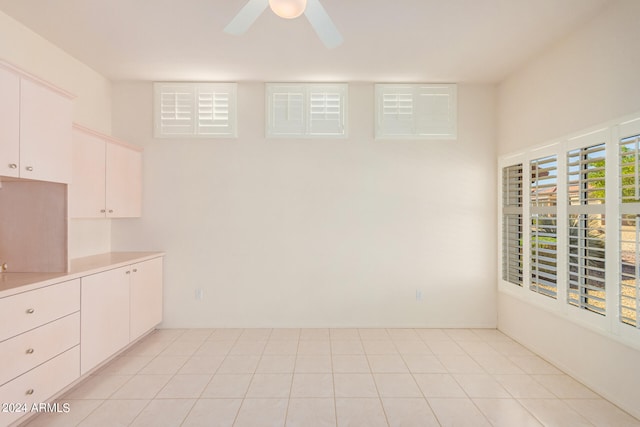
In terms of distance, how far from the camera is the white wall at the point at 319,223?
13.2 feet

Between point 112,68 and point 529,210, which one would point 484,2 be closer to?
point 529,210

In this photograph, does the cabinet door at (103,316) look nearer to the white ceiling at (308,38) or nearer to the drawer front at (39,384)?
the drawer front at (39,384)

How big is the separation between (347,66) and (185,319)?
11.1 feet

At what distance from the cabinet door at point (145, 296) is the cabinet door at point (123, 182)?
624 millimetres

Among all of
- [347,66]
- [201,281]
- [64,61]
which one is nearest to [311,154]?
[347,66]

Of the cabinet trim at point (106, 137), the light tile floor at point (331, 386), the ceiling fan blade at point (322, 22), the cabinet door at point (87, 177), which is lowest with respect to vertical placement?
the light tile floor at point (331, 386)

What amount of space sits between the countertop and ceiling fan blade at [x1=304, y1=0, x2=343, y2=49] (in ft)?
7.96

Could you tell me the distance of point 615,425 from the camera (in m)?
2.21

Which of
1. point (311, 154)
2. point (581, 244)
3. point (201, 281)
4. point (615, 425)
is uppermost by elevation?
point (311, 154)

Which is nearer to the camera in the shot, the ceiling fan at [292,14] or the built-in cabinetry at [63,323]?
the ceiling fan at [292,14]

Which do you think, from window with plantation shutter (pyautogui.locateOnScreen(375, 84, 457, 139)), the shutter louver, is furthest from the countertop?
window with plantation shutter (pyautogui.locateOnScreen(375, 84, 457, 139))

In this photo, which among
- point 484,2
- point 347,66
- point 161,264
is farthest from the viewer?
point 161,264

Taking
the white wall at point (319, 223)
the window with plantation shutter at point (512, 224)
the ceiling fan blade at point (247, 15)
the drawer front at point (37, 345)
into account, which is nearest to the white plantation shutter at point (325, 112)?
the white wall at point (319, 223)

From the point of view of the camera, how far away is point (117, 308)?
3.04m
